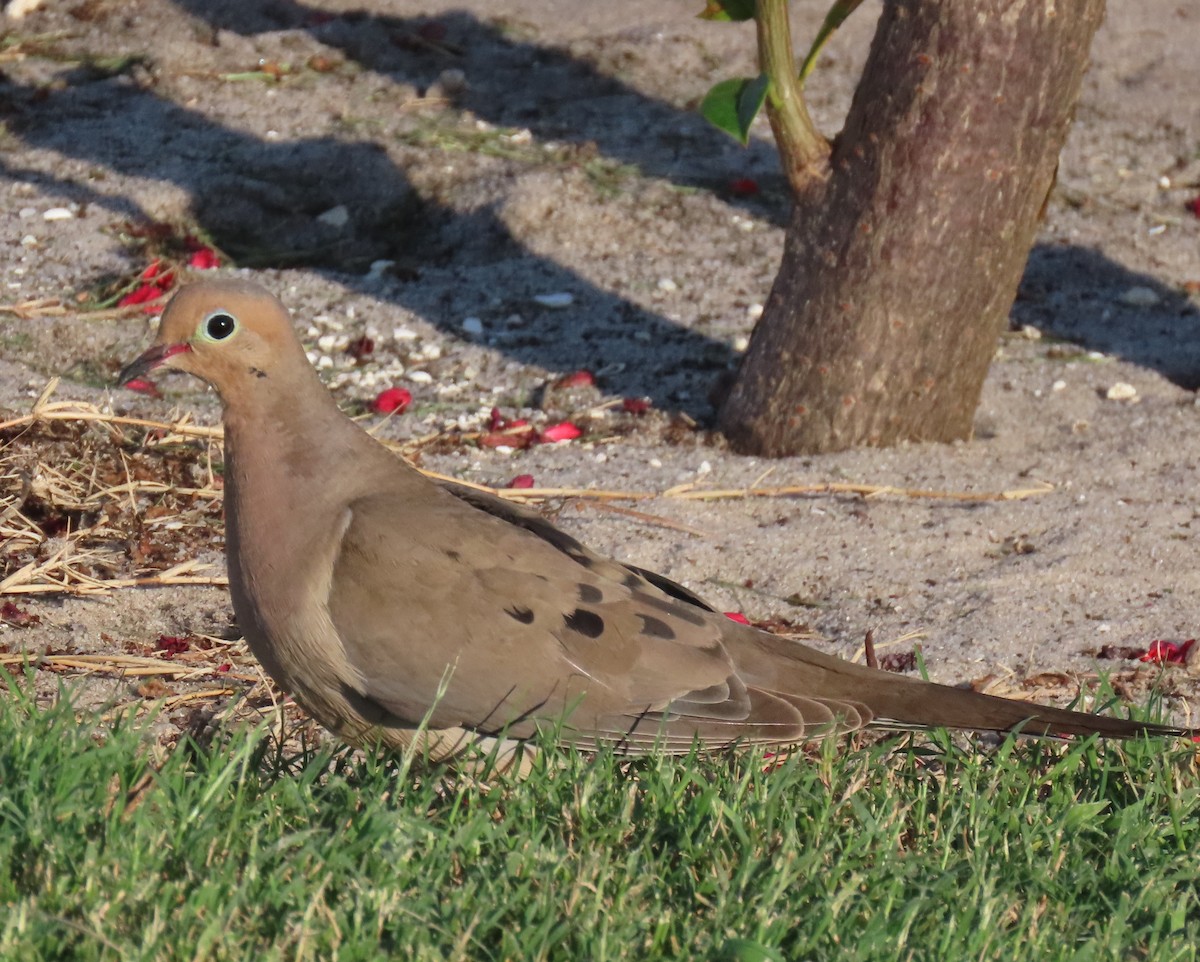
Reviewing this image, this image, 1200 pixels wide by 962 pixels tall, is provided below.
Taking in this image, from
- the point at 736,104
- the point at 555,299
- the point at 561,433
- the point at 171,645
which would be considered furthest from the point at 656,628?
the point at 555,299

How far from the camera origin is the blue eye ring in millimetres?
3650

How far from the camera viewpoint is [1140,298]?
23.3ft

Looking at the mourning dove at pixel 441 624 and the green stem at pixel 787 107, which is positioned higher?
the green stem at pixel 787 107

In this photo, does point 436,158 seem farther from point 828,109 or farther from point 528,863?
point 528,863

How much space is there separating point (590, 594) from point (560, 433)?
2.34 m

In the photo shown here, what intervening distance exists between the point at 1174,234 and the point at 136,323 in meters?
4.58

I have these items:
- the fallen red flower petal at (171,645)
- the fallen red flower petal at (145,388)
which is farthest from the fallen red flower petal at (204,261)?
the fallen red flower petal at (171,645)

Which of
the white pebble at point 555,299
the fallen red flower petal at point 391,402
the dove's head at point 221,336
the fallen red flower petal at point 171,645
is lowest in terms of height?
the fallen red flower petal at point 171,645

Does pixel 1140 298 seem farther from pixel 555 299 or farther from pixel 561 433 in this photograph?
pixel 561 433

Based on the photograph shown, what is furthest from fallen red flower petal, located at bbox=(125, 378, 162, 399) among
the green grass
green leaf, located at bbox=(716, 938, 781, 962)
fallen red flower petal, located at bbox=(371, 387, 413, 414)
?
green leaf, located at bbox=(716, 938, 781, 962)

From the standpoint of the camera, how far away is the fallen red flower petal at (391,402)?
19.8 ft

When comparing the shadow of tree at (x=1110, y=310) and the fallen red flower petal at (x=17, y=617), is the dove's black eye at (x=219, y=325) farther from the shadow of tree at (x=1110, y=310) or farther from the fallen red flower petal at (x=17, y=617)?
the shadow of tree at (x=1110, y=310)

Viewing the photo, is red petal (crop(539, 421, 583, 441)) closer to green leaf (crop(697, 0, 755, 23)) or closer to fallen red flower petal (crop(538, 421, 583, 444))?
fallen red flower petal (crop(538, 421, 583, 444))

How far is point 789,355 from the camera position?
5750 millimetres
